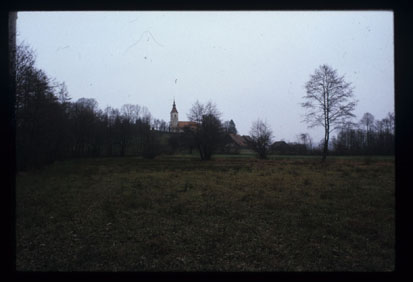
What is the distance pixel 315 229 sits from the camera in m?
5.22

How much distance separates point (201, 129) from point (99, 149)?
20345mm

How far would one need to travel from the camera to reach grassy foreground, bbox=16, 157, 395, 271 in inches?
152

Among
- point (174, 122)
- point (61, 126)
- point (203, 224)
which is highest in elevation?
point (174, 122)

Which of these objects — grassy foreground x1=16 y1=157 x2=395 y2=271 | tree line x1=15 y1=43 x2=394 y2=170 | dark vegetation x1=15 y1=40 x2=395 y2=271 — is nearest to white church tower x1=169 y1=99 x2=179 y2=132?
tree line x1=15 y1=43 x2=394 y2=170

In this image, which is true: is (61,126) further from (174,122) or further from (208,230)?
(174,122)

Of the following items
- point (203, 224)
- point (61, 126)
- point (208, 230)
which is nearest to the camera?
point (208, 230)

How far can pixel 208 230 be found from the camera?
205 inches

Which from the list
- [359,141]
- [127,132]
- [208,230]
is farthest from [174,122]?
[208,230]

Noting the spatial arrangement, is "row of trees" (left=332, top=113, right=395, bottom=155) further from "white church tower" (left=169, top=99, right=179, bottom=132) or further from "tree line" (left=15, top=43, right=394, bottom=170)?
"white church tower" (left=169, top=99, right=179, bottom=132)

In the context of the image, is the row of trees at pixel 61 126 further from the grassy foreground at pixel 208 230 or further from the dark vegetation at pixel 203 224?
the grassy foreground at pixel 208 230

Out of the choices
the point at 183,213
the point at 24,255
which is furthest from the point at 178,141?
the point at 24,255
